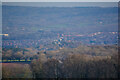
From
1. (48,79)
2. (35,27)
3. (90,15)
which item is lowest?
(48,79)

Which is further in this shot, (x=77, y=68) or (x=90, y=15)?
(x=90, y=15)

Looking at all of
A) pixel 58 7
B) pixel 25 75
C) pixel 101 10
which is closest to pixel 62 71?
pixel 25 75

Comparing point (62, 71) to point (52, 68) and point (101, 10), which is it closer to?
point (52, 68)

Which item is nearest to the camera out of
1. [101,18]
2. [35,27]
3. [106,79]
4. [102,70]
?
[106,79]

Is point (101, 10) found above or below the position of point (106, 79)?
above

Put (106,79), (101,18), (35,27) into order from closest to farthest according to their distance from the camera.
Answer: (106,79)
(35,27)
(101,18)

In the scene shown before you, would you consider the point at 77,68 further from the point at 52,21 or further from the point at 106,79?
the point at 52,21

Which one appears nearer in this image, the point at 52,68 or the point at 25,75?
the point at 25,75

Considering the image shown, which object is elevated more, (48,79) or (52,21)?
(52,21)

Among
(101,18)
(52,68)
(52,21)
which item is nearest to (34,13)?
(52,21)
